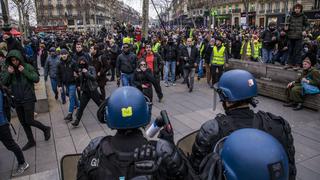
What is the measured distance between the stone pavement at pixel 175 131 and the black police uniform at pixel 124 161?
9.75 ft

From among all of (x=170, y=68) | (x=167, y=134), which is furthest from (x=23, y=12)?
(x=167, y=134)

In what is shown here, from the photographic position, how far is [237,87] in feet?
7.54

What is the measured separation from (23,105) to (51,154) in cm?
103

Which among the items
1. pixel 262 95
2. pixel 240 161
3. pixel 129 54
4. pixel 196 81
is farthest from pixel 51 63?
pixel 240 161

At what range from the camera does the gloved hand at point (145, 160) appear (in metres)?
1.50

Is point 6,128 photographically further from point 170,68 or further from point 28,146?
point 170,68

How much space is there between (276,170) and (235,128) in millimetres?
903

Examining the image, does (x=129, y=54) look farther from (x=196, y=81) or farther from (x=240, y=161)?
(x=240, y=161)

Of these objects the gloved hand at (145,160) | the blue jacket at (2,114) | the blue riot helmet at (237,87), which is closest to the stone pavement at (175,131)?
the blue jacket at (2,114)

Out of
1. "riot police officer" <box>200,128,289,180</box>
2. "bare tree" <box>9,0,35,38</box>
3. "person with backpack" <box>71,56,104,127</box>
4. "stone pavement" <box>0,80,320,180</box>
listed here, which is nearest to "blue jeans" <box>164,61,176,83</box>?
"stone pavement" <box>0,80,320,180</box>

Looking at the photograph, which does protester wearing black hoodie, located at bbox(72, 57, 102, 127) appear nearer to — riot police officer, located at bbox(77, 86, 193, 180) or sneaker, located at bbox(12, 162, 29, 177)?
sneaker, located at bbox(12, 162, 29, 177)

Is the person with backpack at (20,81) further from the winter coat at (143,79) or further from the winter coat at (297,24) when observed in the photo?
the winter coat at (297,24)

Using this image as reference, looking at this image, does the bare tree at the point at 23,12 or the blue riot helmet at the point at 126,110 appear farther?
the bare tree at the point at 23,12

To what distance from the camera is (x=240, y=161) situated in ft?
3.92
